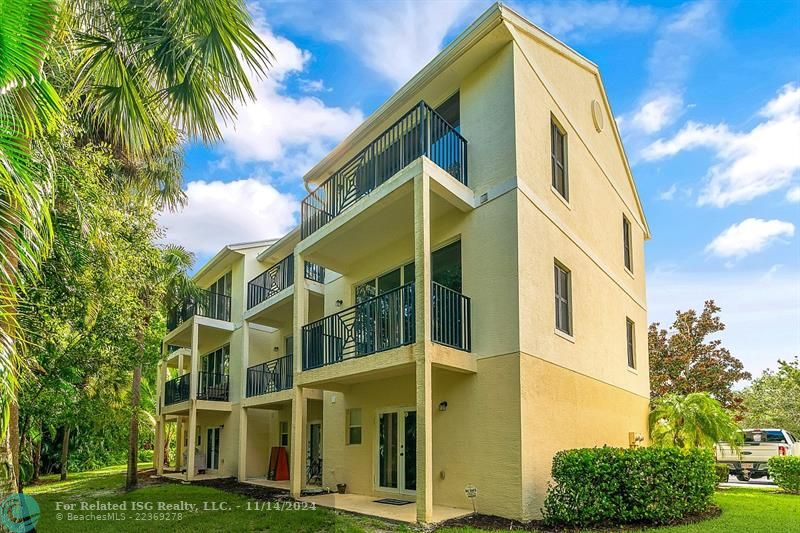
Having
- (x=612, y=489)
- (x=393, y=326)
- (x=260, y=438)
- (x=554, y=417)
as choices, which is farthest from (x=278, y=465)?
(x=612, y=489)

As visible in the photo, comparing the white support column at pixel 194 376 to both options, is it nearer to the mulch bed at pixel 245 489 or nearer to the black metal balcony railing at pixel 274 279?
the black metal balcony railing at pixel 274 279

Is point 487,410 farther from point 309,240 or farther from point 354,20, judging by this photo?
point 354,20

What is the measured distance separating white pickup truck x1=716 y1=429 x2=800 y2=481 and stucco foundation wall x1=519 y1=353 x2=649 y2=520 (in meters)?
7.45

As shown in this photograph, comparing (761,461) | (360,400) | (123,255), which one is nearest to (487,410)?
(360,400)

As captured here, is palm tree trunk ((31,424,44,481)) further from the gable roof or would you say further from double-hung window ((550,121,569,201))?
double-hung window ((550,121,569,201))

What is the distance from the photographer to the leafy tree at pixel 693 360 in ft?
76.7

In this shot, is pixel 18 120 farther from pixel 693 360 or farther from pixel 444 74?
pixel 693 360

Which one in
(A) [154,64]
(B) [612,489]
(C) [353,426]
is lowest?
(B) [612,489]

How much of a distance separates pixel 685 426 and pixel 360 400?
884 cm

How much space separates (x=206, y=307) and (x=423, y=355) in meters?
16.2

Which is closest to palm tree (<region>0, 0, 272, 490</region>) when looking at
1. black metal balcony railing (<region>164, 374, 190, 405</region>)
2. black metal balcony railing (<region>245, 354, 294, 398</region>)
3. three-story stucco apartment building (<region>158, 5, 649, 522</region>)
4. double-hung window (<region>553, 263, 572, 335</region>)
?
three-story stucco apartment building (<region>158, 5, 649, 522</region>)

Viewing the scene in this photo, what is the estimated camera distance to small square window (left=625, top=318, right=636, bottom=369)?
56.2ft

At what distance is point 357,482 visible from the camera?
551 inches

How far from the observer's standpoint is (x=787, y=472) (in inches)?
559
